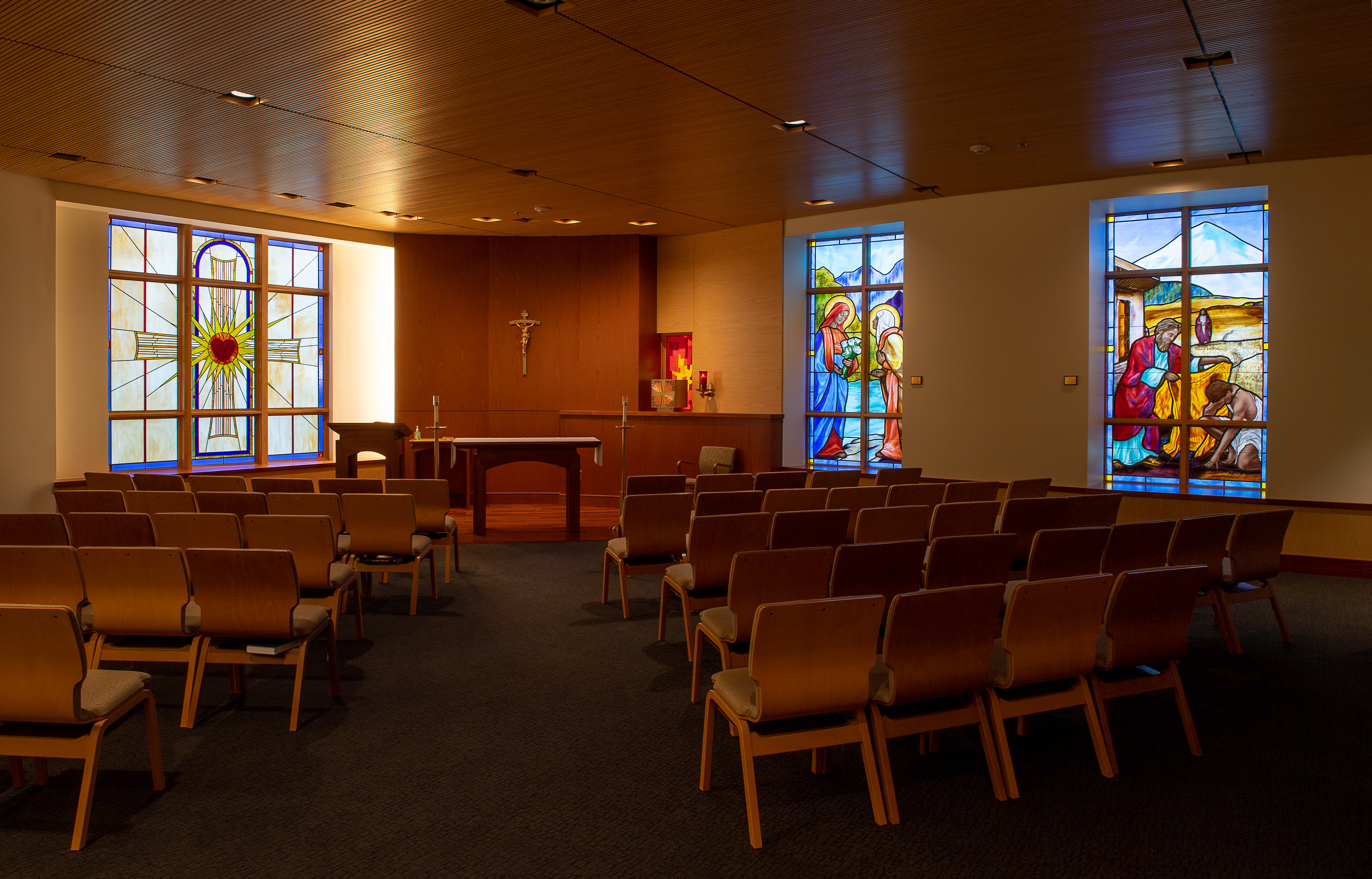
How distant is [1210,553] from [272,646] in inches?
194

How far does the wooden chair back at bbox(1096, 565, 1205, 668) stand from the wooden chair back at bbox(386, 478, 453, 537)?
4.72m

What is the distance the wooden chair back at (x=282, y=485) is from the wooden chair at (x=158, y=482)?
708mm

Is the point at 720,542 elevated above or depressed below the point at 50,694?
above

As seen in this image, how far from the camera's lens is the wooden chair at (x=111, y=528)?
474cm

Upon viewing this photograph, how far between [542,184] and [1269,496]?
24.1ft

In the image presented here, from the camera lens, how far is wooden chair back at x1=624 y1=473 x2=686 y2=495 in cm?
679

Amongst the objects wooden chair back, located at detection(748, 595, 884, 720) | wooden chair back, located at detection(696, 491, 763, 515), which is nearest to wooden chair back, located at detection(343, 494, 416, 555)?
wooden chair back, located at detection(696, 491, 763, 515)

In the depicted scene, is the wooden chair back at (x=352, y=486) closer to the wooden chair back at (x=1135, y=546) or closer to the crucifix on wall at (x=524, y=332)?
the wooden chair back at (x=1135, y=546)

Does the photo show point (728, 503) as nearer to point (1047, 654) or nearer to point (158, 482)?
point (1047, 654)

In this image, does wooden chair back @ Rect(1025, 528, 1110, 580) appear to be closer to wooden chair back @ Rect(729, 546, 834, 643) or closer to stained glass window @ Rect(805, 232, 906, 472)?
wooden chair back @ Rect(729, 546, 834, 643)

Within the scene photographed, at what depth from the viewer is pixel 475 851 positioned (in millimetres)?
2807

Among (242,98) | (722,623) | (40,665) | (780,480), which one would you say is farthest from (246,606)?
(780,480)

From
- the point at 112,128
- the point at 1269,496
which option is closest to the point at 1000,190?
the point at 1269,496

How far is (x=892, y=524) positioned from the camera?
203 inches
